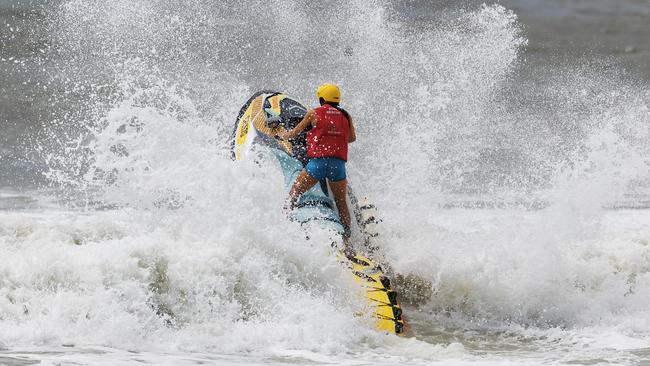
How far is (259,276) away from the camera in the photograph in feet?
24.9

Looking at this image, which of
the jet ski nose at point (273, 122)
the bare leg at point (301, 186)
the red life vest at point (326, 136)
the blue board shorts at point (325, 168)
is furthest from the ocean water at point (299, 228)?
the jet ski nose at point (273, 122)

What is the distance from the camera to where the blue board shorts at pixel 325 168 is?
8648mm

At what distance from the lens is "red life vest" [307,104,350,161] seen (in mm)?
8633

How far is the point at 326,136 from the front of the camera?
8641 millimetres

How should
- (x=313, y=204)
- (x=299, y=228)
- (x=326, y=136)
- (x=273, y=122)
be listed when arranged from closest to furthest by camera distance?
(x=299, y=228)
(x=326, y=136)
(x=313, y=204)
(x=273, y=122)

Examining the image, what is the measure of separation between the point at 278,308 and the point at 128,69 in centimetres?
1175

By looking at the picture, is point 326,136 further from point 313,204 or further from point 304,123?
point 313,204

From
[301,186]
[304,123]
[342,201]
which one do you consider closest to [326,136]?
[304,123]

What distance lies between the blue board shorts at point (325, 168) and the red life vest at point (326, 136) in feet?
0.15

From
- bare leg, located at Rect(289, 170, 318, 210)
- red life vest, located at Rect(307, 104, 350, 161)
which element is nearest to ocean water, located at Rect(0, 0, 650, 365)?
bare leg, located at Rect(289, 170, 318, 210)

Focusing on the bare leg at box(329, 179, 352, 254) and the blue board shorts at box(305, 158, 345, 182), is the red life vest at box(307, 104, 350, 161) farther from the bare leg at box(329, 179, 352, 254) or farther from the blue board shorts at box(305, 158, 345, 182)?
the bare leg at box(329, 179, 352, 254)

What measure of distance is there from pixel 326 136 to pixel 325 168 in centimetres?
28

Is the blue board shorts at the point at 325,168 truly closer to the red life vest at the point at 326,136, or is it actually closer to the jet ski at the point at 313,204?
the red life vest at the point at 326,136

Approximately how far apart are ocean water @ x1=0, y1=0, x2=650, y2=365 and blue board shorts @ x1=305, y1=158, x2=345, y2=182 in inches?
12.6
